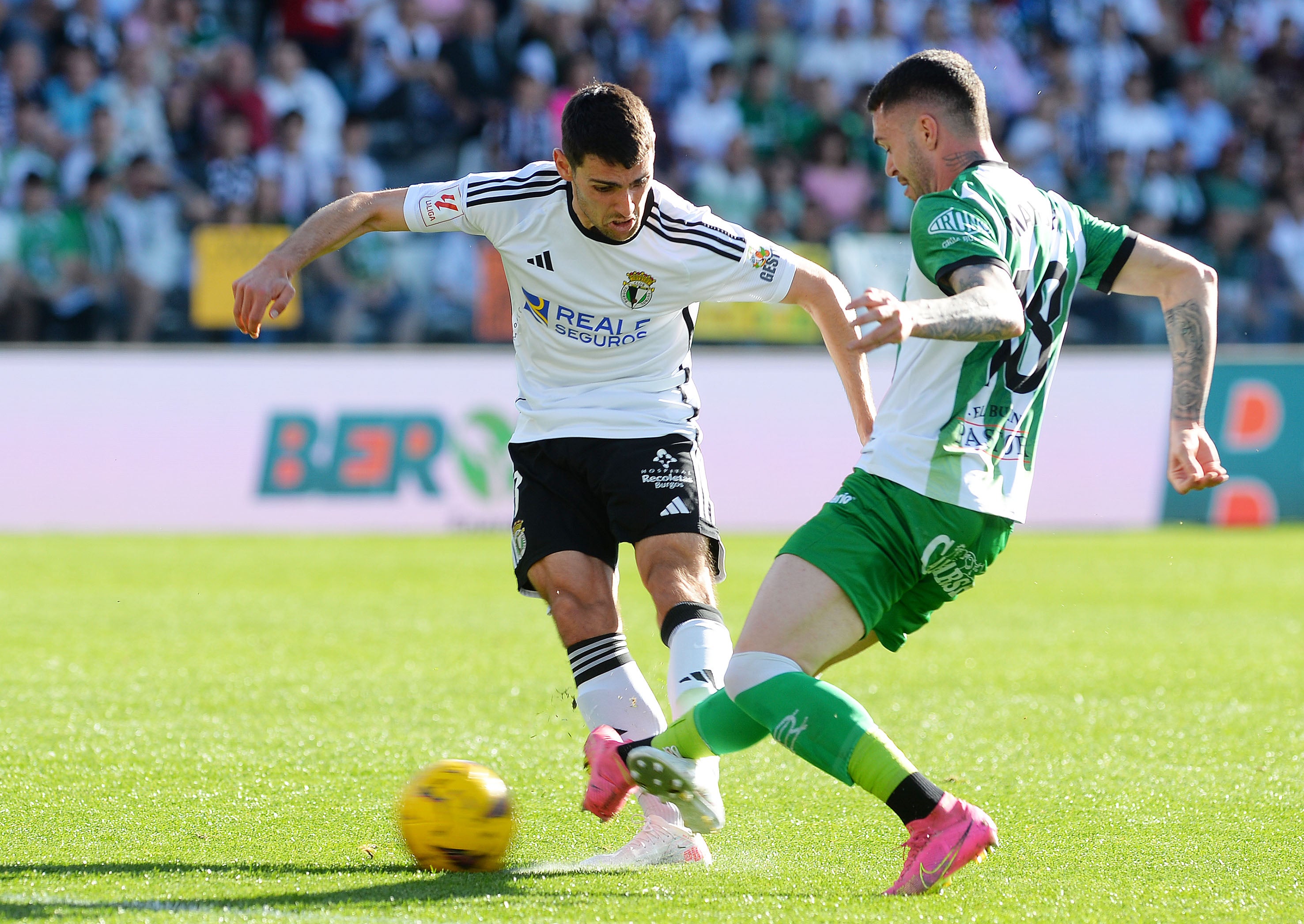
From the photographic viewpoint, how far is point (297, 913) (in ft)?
11.1

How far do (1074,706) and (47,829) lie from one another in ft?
13.4

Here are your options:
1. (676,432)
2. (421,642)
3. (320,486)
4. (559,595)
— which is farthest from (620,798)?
(320,486)

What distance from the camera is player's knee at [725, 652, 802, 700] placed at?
3.66 metres

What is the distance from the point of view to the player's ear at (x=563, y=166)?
4348 millimetres

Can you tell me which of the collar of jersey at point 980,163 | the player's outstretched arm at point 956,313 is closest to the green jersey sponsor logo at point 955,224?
the player's outstretched arm at point 956,313

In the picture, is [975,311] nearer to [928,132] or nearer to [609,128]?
[928,132]

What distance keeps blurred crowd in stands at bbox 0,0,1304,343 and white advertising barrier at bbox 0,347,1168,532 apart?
1.23ft

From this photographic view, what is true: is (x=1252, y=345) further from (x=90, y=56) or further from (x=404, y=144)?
(x=90, y=56)

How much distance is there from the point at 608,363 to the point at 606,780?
4.10ft

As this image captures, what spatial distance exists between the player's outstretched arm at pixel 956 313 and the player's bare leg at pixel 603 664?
1421mm

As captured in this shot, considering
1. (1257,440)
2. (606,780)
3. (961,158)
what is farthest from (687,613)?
(1257,440)

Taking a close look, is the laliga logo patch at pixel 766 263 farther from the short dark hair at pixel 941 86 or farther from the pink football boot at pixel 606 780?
the pink football boot at pixel 606 780

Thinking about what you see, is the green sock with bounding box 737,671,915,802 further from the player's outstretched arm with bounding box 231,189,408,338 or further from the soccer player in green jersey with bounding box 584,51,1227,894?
the player's outstretched arm with bounding box 231,189,408,338

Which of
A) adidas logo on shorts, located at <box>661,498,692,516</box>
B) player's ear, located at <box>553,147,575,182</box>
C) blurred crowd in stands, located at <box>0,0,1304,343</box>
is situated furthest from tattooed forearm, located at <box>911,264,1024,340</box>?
blurred crowd in stands, located at <box>0,0,1304,343</box>
